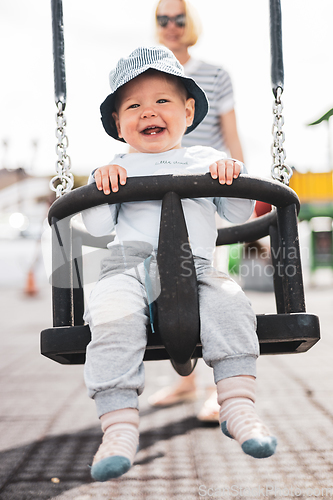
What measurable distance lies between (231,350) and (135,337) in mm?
220

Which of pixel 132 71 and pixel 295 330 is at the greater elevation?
pixel 132 71

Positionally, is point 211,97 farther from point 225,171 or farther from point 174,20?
point 225,171

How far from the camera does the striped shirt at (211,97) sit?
81.0 inches

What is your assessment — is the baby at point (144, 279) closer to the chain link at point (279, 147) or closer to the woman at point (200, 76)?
the chain link at point (279, 147)

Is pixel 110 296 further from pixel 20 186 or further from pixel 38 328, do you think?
pixel 20 186

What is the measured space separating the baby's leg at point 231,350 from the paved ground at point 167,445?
68 centimetres

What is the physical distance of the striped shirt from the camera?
6.75ft

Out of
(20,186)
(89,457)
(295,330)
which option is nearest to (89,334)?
(295,330)

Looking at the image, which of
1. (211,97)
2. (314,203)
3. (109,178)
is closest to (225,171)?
(109,178)

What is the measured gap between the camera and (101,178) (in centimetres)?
119

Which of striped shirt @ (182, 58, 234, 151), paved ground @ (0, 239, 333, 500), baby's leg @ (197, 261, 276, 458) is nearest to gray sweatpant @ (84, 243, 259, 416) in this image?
baby's leg @ (197, 261, 276, 458)

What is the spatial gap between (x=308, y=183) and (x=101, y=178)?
11787 mm

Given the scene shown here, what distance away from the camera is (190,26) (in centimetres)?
204

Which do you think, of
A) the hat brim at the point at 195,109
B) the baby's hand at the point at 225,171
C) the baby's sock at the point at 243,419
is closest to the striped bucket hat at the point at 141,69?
the hat brim at the point at 195,109
